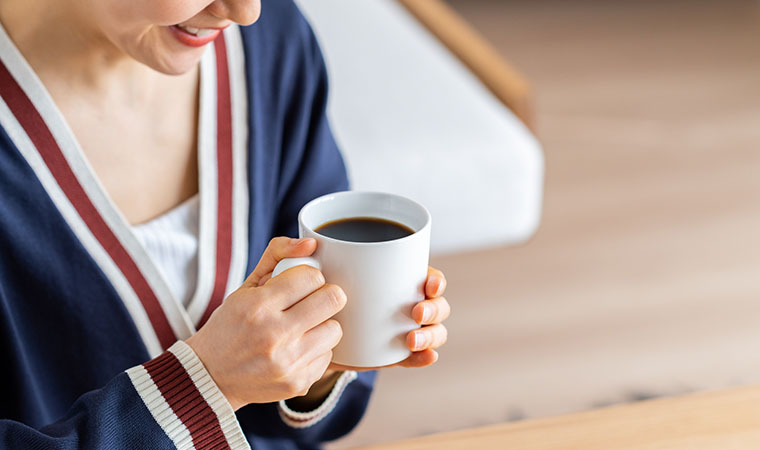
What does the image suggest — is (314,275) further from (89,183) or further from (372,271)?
(89,183)

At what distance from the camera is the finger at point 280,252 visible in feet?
2.11

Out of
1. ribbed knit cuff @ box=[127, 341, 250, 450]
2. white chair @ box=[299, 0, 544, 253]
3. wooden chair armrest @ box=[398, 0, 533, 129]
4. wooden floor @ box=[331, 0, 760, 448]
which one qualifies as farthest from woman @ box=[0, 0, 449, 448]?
wooden chair armrest @ box=[398, 0, 533, 129]

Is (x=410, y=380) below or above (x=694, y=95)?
below

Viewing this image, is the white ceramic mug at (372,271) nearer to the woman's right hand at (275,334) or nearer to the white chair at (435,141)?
the woman's right hand at (275,334)

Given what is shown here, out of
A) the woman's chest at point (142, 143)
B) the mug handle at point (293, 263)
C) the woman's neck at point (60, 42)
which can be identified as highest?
the woman's neck at point (60, 42)

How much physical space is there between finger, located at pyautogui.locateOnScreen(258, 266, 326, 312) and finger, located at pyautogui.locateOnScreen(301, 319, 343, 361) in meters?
0.03

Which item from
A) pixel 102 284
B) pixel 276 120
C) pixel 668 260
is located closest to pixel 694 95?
pixel 668 260

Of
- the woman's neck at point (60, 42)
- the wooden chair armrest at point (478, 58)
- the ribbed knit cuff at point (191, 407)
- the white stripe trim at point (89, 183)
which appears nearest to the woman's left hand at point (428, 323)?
the ribbed knit cuff at point (191, 407)

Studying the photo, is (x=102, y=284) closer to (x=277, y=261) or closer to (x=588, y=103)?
(x=277, y=261)

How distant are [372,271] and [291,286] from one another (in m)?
0.06

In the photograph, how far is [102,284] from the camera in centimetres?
82

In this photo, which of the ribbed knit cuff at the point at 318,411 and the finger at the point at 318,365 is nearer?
the finger at the point at 318,365

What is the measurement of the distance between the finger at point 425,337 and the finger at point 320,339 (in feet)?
0.21

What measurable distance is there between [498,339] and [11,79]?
55.9 inches
